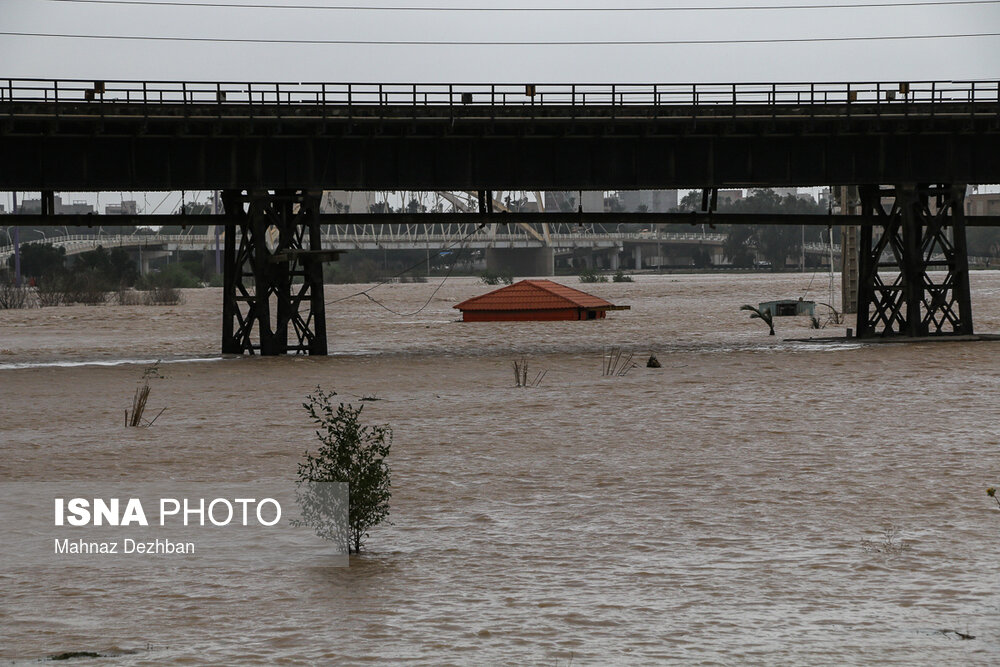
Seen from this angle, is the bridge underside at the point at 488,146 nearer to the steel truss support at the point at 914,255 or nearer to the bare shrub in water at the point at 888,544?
the steel truss support at the point at 914,255

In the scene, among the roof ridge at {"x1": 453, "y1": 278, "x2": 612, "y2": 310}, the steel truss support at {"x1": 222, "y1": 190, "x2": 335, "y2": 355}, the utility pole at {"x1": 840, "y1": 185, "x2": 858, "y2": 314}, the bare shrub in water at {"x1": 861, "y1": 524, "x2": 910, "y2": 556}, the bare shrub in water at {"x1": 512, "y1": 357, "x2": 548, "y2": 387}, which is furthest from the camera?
the roof ridge at {"x1": 453, "y1": 278, "x2": 612, "y2": 310}

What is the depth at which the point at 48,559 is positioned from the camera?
12586mm

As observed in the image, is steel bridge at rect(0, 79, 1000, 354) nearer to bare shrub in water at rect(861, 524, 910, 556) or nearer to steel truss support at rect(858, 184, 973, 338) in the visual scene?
steel truss support at rect(858, 184, 973, 338)

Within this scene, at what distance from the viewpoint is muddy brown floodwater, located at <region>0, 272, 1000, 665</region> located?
388 inches

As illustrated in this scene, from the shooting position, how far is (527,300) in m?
64.2

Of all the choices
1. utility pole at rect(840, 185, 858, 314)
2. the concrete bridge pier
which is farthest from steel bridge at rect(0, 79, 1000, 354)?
the concrete bridge pier

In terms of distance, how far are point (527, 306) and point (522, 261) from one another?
431 feet

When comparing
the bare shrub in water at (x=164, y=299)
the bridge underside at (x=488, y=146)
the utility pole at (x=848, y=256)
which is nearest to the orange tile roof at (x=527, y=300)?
the utility pole at (x=848, y=256)

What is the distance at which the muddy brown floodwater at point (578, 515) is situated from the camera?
9.87 meters

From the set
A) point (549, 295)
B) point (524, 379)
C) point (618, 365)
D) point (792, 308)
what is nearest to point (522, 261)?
point (792, 308)

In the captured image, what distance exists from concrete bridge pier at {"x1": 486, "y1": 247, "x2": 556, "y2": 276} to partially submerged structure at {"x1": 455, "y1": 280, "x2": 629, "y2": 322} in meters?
125

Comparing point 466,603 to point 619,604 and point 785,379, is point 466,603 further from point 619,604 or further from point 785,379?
point 785,379

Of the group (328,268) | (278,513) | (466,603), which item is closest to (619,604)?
(466,603)

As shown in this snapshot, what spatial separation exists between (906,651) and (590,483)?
7630 mm
